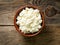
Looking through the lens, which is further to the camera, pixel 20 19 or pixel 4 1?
pixel 4 1

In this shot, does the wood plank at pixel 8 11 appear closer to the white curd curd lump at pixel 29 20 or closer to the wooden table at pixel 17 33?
the wooden table at pixel 17 33

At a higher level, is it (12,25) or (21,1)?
(21,1)

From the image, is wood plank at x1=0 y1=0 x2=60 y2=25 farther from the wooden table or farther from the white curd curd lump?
the white curd curd lump

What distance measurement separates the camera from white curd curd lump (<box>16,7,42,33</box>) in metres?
1.00

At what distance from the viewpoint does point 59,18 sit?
111 cm

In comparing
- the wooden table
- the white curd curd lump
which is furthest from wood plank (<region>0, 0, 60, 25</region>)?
the white curd curd lump

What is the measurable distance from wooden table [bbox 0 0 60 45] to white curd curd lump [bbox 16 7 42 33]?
0.10 m

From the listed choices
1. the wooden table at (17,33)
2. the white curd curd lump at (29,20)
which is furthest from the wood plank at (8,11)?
the white curd curd lump at (29,20)

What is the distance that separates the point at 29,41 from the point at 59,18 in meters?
0.21

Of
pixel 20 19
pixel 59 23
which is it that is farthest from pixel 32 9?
pixel 59 23

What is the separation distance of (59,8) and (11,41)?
320 mm

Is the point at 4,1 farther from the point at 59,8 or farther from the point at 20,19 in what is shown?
the point at 59,8

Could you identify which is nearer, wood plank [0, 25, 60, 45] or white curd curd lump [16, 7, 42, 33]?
white curd curd lump [16, 7, 42, 33]

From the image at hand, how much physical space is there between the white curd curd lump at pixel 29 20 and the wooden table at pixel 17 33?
3.9 inches
